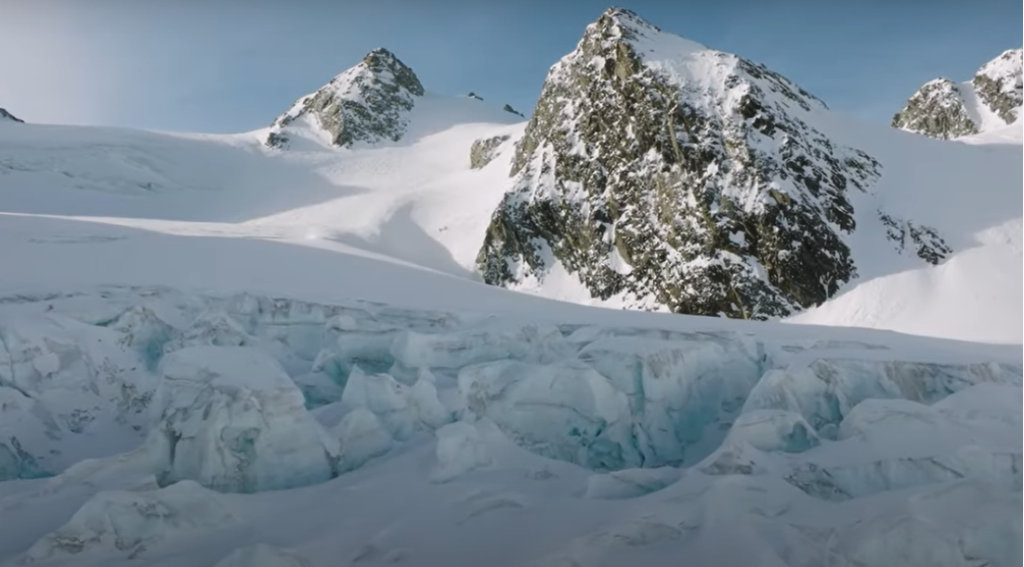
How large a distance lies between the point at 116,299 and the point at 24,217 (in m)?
13.1

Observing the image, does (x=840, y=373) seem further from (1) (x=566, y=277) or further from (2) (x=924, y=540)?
(1) (x=566, y=277)

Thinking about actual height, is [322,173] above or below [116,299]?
above

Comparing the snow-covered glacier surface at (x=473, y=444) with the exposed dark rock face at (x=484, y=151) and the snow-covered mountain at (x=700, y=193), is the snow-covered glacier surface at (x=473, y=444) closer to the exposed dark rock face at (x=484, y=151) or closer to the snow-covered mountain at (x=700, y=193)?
the snow-covered mountain at (x=700, y=193)

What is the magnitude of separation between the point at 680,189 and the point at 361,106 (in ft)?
136

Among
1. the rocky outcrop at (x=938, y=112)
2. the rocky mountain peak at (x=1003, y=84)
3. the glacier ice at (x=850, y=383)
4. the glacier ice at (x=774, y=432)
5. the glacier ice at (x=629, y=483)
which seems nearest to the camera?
the glacier ice at (x=629, y=483)

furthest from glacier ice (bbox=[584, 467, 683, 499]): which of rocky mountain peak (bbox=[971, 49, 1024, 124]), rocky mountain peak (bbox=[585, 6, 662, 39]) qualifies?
rocky mountain peak (bbox=[971, 49, 1024, 124])

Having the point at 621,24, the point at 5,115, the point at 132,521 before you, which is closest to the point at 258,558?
the point at 132,521

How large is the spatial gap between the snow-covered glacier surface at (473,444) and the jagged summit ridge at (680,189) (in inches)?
507

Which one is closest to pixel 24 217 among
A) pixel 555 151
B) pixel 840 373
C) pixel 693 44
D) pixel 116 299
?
pixel 116 299

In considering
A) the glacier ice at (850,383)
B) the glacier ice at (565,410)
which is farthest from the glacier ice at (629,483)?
the glacier ice at (850,383)

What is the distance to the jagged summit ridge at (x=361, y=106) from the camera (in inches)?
2263

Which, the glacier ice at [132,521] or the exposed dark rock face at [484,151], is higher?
the exposed dark rock face at [484,151]

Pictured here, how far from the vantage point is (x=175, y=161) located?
4588 cm

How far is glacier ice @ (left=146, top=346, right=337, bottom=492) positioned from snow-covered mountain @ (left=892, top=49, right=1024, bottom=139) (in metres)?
61.6
